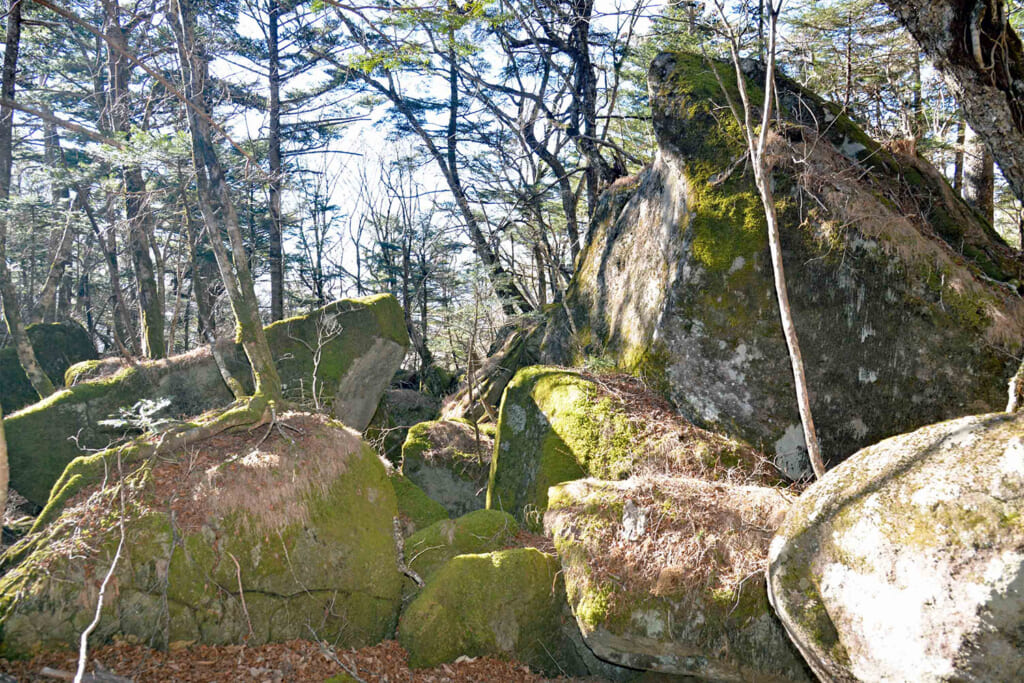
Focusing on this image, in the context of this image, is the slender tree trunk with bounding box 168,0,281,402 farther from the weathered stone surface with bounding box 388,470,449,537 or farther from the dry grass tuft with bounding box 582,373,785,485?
the dry grass tuft with bounding box 582,373,785,485

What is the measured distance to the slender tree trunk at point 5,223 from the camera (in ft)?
33.2

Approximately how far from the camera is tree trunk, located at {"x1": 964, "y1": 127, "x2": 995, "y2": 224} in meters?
8.98

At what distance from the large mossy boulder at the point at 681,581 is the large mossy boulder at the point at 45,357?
44.6 ft

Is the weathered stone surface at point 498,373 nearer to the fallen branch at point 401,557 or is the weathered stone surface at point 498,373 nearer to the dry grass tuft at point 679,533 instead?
the fallen branch at point 401,557

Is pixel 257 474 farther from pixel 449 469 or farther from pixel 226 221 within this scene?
pixel 449 469

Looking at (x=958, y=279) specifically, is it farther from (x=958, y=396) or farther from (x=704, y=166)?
(x=704, y=166)

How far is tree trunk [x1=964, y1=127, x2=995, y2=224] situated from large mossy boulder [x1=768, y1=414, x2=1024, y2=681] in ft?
23.7

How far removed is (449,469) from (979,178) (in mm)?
9105

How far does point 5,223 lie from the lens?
11.3 m

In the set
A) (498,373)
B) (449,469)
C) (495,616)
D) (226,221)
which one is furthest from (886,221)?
(498,373)

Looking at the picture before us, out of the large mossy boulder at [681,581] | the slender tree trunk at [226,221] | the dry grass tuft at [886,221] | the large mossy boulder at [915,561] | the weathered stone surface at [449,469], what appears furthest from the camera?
the weathered stone surface at [449,469]

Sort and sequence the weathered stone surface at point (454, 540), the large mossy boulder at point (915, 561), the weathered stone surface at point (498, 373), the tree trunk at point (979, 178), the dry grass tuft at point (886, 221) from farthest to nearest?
the weathered stone surface at point (498, 373)
the tree trunk at point (979, 178)
the weathered stone surface at point (454, 540)
the dry grass tuft at point (886, 221)
the large mossy boulder at point (915, 561)

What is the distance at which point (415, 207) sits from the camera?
816 inches

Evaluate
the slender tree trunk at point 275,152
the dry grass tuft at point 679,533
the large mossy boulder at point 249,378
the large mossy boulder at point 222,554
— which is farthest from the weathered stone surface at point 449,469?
the slender tree trunk at point 275,152
